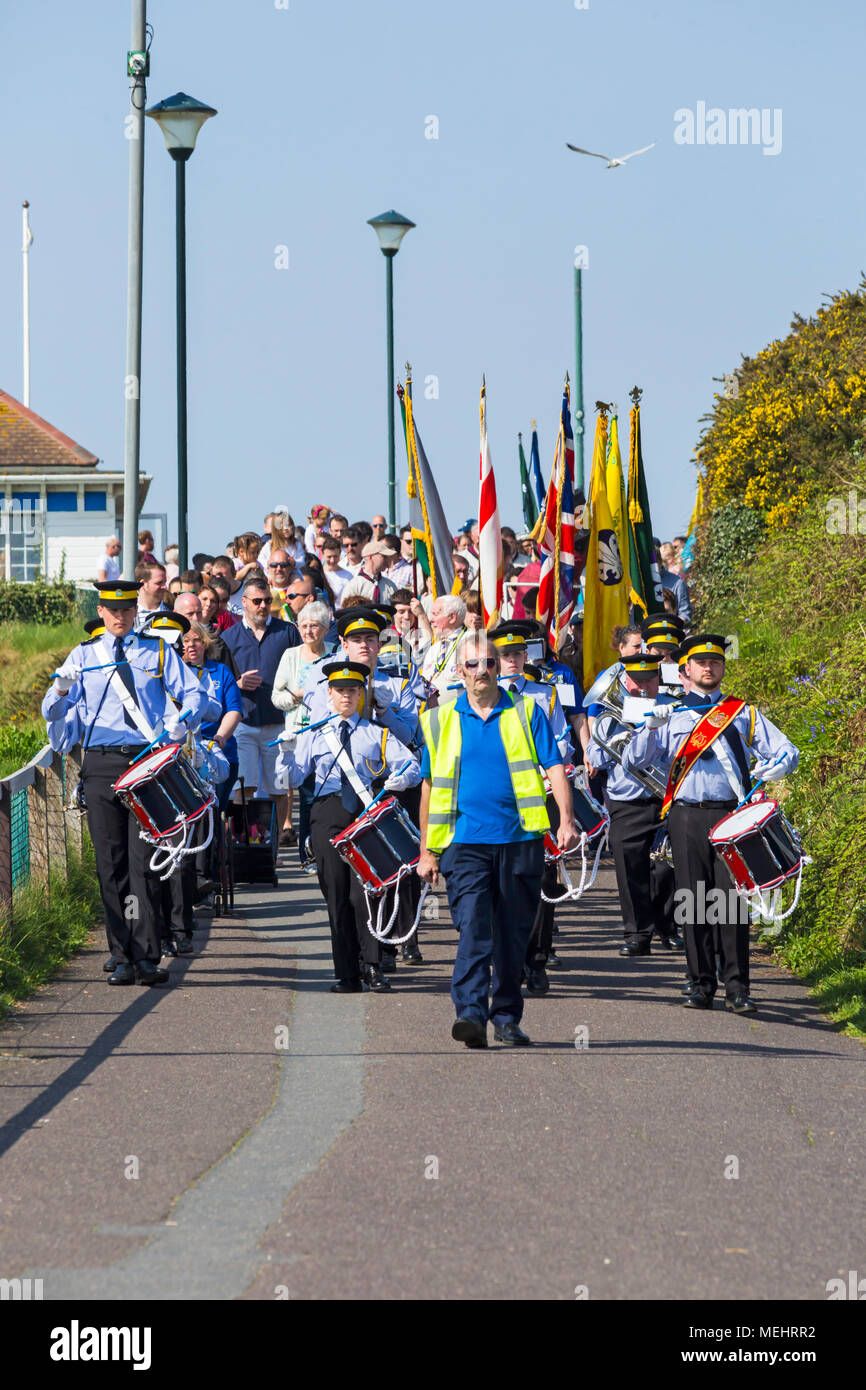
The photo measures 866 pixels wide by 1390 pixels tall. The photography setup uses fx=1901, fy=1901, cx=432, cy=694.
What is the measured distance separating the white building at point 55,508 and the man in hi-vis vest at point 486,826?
104ft

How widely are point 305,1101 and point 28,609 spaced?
2348cm

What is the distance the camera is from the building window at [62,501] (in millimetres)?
40188

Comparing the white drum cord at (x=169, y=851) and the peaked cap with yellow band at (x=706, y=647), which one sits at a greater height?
the peaked cap with yellow band at (x=706, y=647)

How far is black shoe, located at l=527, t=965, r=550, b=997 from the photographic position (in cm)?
1026

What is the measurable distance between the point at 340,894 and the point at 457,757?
1.78 meters

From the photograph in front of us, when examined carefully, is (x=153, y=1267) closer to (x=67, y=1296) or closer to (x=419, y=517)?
(x=67, y=1296)

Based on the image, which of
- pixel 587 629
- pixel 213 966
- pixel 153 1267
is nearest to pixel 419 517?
pixel 587 629

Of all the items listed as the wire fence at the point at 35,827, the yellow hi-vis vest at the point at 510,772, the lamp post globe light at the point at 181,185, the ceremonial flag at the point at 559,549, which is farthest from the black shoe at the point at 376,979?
the lamp post globe light at the point at 181,185

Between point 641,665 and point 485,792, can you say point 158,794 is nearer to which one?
point 485,792

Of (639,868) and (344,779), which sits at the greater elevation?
(344,779)

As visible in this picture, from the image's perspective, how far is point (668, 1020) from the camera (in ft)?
31.3

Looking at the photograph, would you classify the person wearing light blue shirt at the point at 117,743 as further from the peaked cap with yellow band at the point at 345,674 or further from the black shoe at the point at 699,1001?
the black shoe at the point at 699,1001

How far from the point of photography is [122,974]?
1017cm

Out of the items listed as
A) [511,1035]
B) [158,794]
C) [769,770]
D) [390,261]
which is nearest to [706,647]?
[769,770]
